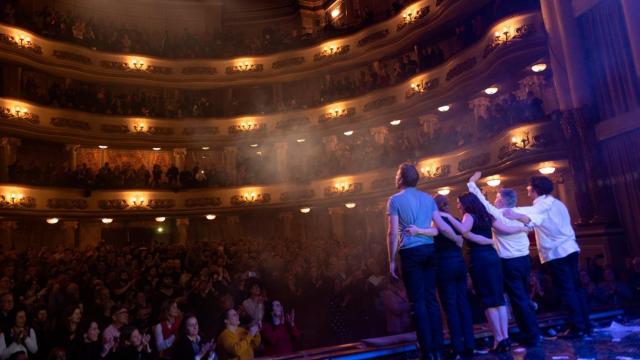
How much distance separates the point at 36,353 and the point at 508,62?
13145 millimetres

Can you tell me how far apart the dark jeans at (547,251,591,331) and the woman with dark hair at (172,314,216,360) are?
3.39 metres

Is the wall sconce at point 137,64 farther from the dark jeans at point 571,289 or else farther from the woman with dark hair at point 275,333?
the dark jeans at point 571,289

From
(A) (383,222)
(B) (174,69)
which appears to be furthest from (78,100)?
(A) (383,222)

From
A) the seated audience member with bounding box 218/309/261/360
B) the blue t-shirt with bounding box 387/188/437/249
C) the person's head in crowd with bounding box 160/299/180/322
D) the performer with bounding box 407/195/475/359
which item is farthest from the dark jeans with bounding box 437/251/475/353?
the person's head in crowd with bounding box 160/299/180/322

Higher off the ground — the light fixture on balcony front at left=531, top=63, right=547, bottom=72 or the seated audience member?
the light fixture on balcony front at left=531, top=63, right=547, bottom=72

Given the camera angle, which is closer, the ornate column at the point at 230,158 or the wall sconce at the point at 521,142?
the wall sconce at the point at 521,142

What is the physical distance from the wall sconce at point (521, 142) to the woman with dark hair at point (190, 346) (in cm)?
1059

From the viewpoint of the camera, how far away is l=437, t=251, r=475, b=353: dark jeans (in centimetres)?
398

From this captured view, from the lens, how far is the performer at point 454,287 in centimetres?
397

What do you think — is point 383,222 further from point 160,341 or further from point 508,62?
point 160,341

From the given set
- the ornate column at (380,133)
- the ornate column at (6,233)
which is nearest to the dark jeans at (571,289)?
the ornate column at (380,133)

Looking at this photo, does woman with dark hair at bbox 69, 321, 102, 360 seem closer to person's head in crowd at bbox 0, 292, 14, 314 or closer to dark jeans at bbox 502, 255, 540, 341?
person's head in crowd at bbox 0, 292, 14, 314

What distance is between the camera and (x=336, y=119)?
20.8 m

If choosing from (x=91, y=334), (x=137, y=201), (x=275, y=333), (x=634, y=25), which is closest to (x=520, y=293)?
(x=275, y=333)
